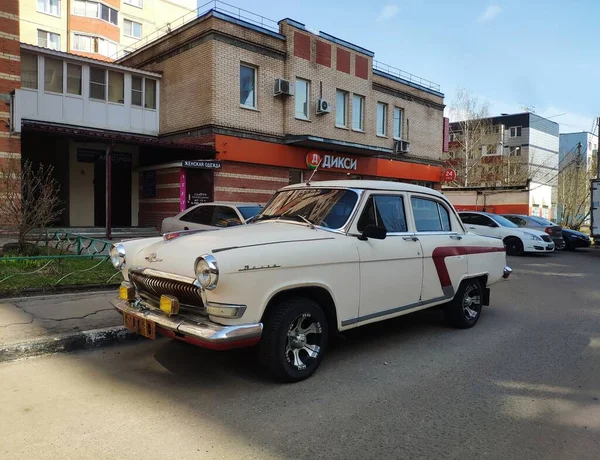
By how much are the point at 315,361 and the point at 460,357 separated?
1.75 m

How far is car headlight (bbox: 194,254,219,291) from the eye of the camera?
360 cm

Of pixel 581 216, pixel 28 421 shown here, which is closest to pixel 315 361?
pixel 28 421

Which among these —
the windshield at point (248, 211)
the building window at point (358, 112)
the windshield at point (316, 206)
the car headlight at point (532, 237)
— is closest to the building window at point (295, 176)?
the building window at point (358, 112)

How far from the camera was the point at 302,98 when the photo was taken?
19.4 m

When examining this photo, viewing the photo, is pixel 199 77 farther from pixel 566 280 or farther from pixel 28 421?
pixel 28 421

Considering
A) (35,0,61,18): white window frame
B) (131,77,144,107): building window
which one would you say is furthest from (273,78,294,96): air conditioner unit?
(35,0,61,18): white window frame

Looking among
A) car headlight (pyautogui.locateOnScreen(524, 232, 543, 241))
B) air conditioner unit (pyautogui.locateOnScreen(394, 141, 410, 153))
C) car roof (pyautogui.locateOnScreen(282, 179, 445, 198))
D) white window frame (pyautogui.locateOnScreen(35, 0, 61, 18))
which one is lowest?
car headlight (pyautogui.locateOnScreen(524, 232, 543, 241))

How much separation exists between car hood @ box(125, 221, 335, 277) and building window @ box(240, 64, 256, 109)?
13625 millimetres

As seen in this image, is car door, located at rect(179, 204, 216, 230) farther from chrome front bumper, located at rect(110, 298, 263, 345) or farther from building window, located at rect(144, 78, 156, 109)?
building window, located at rect(144, 78, 156, 109)

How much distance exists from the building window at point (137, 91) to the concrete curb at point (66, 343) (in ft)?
47.8

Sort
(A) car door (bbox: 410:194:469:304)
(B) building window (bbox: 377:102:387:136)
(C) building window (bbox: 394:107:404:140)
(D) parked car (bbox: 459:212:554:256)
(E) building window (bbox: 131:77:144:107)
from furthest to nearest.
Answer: (C) building window (bbox: 394:107:404:140), (B) building window (bbox: 377:102:387:136), (E) building window (bbox: 131:77:144:107), (D) parked car (bbox: 459:212:554:256), (A) car door (bbox: 410:194:469:304)

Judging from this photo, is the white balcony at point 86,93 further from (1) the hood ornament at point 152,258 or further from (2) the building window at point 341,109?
(1) the hood ornament at point 152,258

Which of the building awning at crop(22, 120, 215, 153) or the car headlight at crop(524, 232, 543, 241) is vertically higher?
the building awning at crop(22, 120, 215, 153)

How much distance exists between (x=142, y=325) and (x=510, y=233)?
15.1m
